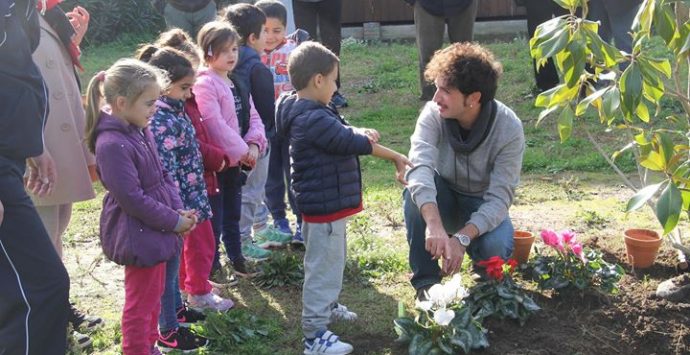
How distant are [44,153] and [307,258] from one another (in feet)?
4.03

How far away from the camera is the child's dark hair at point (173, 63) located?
12.2 ft

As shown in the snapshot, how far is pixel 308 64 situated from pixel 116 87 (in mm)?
850

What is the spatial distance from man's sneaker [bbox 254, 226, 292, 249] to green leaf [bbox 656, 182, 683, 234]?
263 cm

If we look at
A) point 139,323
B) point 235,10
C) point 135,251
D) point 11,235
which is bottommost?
point 139,323

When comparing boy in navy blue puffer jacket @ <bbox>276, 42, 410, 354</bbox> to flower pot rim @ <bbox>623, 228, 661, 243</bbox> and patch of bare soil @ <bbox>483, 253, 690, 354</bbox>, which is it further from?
flower pot rim @ <bbox>623, 228, 661, 243</bbox>

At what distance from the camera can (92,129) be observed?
3.29 metres

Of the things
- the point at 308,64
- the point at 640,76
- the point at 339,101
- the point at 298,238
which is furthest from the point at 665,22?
the point at 339,101

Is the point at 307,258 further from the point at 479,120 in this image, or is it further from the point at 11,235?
the point at 11,235

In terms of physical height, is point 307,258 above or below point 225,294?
above

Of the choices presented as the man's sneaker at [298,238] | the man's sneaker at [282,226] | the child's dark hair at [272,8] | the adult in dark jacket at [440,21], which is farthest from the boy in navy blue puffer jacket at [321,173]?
the adult in dark jacket at [440,21]

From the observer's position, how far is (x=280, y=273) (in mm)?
4590

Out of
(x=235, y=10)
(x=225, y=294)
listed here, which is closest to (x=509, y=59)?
(x=235, y=10)

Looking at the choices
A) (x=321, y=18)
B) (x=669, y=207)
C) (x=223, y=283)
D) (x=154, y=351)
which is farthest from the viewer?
(x=321, y=18)

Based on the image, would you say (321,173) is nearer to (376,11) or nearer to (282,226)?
(282,226)
